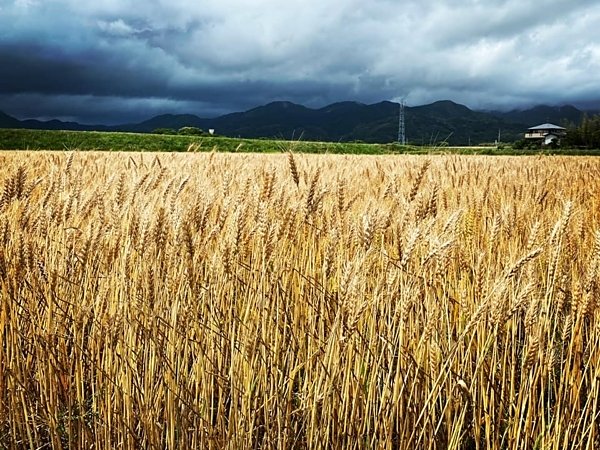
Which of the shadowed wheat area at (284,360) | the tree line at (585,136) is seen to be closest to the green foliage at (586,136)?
the tree line at (585,136)

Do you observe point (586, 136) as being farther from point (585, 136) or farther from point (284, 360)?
point (284, 360)

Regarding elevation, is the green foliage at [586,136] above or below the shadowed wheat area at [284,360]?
above

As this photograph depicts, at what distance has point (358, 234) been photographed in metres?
1.69

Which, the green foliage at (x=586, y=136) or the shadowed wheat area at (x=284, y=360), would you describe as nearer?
the shadowed wheat area at (x=284, y=360)

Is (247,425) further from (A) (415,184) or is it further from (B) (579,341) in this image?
(A) (415,184)

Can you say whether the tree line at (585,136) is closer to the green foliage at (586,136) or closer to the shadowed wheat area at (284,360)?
the green foliage at (586,136)

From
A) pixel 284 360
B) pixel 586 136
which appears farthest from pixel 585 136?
pixel 284 360

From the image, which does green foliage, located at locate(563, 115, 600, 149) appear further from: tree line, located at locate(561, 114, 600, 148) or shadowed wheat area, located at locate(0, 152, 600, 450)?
shadowed wheat area, located at locate(0, 152, 600, 450)

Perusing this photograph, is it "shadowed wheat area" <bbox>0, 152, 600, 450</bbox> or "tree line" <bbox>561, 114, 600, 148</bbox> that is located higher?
"tree line" <bbox>561, 114, 600, 148</bbox>

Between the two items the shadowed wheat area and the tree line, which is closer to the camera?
the shadowed wheat area

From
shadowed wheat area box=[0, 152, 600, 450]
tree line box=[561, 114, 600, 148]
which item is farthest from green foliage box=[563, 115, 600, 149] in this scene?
shadowed wheat area box=[0, 152, 600, 450]

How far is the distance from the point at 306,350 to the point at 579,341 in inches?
29.0

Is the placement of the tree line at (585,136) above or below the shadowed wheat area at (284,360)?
above

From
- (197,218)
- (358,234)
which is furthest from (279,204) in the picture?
(358,234)
